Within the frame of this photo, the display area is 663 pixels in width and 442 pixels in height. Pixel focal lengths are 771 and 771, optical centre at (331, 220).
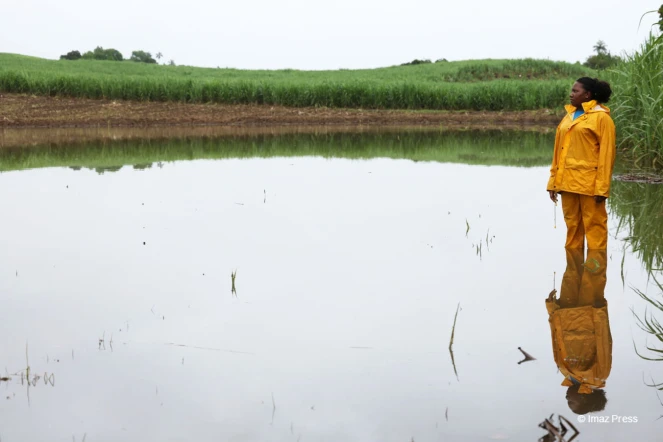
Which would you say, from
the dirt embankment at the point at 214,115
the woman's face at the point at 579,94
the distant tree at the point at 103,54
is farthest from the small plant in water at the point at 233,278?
the distant tree at the point at 103,54

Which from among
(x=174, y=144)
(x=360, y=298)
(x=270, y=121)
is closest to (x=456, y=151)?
(x=174, y=144)

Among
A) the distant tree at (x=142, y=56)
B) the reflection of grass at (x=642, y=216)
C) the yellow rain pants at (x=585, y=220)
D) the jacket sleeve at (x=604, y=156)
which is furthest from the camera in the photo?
the distant tree at (x=142, y=56)

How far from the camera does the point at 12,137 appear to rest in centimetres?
2072

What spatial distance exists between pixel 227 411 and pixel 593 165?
4.36m

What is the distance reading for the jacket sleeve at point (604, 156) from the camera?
22.2 feet

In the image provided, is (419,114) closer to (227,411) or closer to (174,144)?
(174,144)

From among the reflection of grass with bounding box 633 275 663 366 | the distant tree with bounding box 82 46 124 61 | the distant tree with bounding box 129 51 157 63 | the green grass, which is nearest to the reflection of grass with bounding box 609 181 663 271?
the reflection of grass with bounding box 633 275 663 366

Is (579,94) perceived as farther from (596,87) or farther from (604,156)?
(604,156)

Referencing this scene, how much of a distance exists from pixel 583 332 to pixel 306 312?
6.21ft

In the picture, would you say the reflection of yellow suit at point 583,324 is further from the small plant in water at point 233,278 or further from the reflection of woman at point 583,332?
the small plant in water at point 233,278

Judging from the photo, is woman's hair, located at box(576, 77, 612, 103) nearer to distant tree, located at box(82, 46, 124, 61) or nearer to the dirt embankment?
the dirt embankment

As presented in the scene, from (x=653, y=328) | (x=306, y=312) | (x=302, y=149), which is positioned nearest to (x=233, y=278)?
(x=306, y=312)

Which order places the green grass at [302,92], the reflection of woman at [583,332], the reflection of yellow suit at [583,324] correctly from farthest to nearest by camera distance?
the green grass at [302,92], the reflection of yellow suit at [583,324], the reflection of woman at [583,332]

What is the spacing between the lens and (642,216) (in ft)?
29.3
